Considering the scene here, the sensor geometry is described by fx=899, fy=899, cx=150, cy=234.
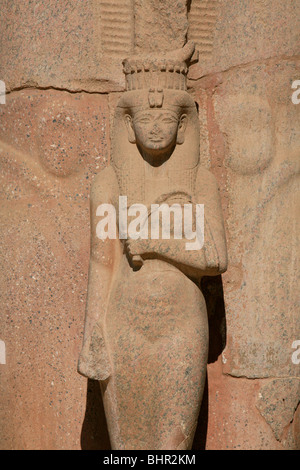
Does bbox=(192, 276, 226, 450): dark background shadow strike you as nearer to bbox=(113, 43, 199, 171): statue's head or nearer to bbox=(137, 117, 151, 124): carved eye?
bbox=(113, 43, 199, 171): statue's head

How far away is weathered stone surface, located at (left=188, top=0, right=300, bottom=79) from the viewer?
454 centimetres

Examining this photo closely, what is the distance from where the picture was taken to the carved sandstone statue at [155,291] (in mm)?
4113

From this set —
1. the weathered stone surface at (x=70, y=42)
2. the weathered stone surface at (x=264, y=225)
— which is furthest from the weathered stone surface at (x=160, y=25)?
the weathered stone surface at (x=264, y=225)

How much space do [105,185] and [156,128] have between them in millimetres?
390

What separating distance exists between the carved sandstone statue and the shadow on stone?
427mm

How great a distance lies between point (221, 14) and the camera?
15.3 ft

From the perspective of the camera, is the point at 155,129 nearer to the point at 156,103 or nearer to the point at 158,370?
the point at 156,103

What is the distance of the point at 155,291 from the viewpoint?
13.5ft

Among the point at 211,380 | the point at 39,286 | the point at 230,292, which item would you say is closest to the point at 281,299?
the point at 230,292

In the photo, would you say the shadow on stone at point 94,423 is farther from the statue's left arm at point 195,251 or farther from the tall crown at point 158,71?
the tall crown at point 158,71

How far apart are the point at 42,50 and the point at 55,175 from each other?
649 mm

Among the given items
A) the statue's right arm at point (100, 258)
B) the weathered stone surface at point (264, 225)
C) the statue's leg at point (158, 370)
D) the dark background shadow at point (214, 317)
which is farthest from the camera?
the dark background shadow at point (214, 317)

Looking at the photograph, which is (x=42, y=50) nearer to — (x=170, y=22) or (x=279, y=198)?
(x=170, y=22)

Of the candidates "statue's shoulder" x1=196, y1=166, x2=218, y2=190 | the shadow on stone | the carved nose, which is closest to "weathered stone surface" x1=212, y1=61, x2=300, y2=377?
"statue's shoulder" x1=196, y1=166, x2=218, y2=190
